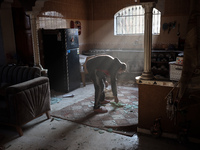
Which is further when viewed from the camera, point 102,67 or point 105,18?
point 105,18

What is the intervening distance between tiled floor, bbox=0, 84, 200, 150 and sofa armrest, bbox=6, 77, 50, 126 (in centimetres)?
27

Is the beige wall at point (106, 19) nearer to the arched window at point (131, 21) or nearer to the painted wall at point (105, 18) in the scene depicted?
the painted wall at point (105, 18)

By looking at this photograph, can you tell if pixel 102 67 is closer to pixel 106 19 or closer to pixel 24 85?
pixel 24 85

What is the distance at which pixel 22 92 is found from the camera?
3.47 metres

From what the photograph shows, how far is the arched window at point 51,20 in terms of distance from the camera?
602cm

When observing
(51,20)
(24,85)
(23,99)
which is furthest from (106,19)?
(23,99)

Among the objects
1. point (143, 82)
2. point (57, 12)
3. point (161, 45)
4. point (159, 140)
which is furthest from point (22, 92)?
point (161, 45)

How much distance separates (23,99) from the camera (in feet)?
11.4

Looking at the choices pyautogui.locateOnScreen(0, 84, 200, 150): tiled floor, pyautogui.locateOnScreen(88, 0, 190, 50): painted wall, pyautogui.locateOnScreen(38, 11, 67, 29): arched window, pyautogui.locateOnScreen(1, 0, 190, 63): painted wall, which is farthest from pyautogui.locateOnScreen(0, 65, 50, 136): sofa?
pyautogui.locateOnScreen(88, 0, 190, 50): painted wall

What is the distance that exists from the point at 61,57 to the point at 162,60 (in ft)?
11.3

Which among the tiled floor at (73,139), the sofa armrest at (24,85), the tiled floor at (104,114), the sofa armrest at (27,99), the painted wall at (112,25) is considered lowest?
the tiled floor at (73,139)

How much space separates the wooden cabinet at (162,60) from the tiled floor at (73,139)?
161 inches

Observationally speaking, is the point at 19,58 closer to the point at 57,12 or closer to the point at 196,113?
the point at 57,12

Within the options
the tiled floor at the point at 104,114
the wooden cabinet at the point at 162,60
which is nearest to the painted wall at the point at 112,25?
the wooden cabinet at the point at 162,60
